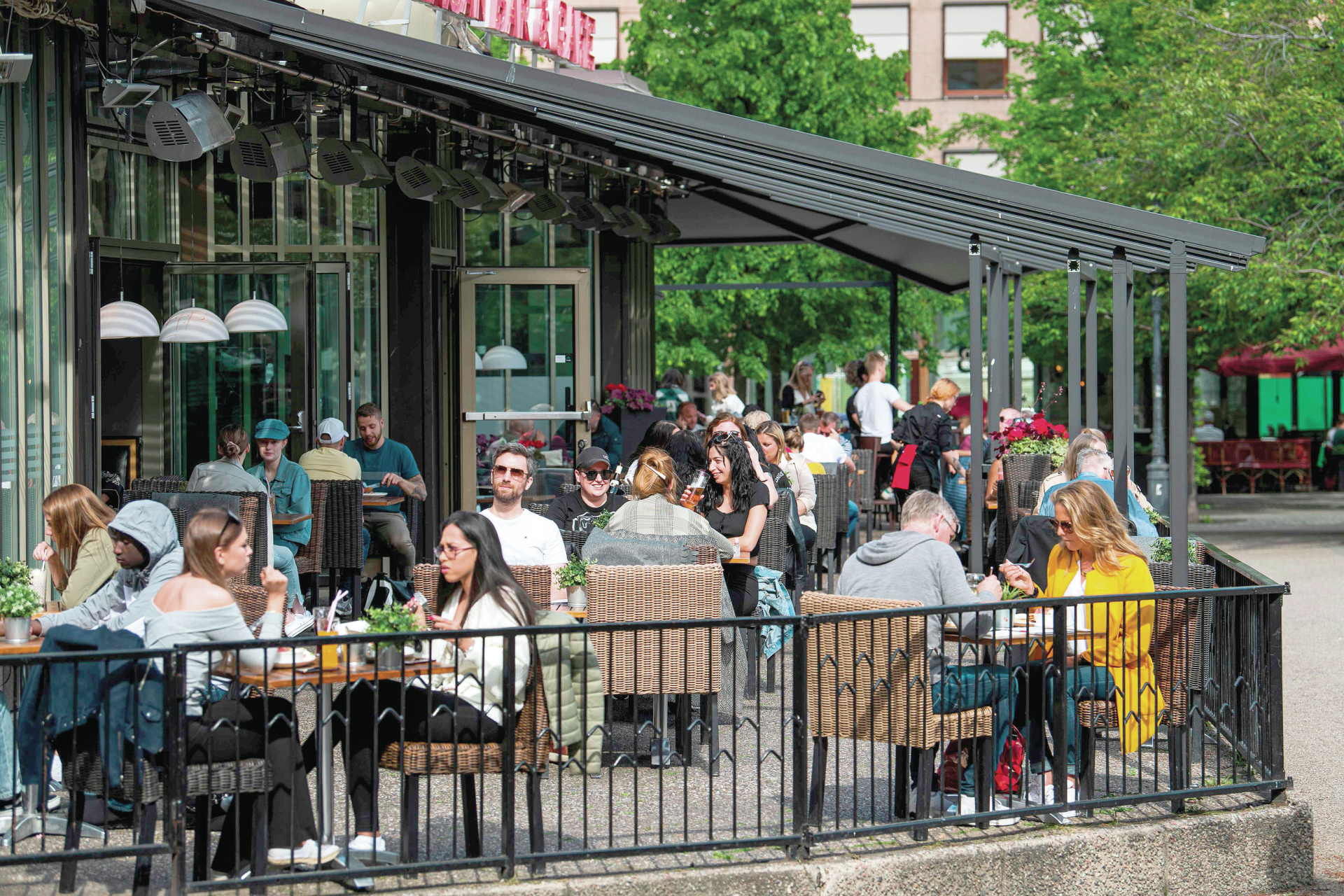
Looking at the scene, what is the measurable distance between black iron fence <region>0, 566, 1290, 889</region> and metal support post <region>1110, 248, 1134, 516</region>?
6.18 ft

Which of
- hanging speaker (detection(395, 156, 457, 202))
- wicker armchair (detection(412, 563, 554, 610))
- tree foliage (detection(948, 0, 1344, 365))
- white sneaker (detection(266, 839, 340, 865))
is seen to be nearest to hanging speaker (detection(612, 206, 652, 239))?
hanging speaker (detection(395, 156, 457, 202))

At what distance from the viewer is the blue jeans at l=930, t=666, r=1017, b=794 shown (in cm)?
580

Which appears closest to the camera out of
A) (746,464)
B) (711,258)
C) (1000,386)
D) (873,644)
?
(873,644)

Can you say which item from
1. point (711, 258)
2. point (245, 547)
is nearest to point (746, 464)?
point (245, 547)

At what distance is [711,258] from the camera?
2588 centimetres

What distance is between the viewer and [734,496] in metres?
8.65

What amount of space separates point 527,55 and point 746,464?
78.7 feet

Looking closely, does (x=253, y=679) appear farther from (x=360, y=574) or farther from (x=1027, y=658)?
(x=360, y=574)

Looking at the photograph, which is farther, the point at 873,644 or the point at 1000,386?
the point at 1000,386

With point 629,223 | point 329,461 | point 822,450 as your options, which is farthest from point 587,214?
point 329,461

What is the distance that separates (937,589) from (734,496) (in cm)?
262

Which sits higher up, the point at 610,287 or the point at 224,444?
the point at 610,287

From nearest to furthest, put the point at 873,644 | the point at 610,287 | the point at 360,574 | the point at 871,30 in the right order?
1. the point at 873,644
2. the point at 360,574
3. the point at 610,287
4. the point at 871,30

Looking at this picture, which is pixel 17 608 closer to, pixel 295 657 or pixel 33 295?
pixel 295 657
